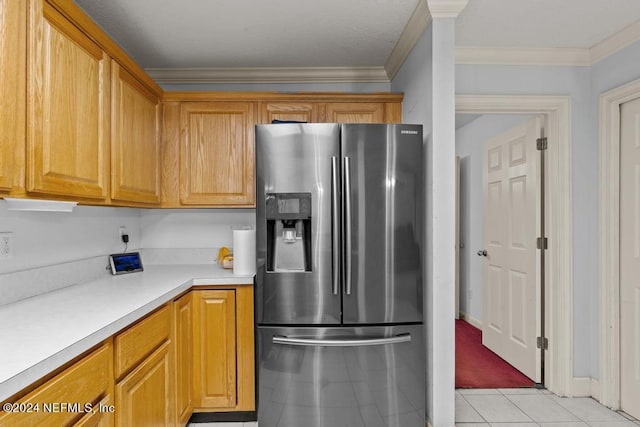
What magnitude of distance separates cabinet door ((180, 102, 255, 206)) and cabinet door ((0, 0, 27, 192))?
1.35m

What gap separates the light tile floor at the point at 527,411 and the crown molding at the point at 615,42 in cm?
238

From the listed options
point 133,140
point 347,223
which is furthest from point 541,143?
point 133,140

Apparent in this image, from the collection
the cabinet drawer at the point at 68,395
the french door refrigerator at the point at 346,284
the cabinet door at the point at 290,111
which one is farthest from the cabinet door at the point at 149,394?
the cabinet door at the point at 290,111

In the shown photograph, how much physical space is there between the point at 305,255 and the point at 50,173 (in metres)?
1.25

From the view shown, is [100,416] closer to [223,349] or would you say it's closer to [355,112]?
[223,349]

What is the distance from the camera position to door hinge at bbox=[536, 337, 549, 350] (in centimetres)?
276

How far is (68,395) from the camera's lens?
1.09 metres

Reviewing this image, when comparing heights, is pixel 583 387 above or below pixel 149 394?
below

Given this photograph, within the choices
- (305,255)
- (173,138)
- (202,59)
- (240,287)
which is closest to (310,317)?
(305,255)

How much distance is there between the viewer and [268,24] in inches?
88.7

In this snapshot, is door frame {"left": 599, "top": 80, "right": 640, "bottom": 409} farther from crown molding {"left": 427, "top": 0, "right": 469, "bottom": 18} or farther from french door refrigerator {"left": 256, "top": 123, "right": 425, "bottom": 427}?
french door refrigerator {"left": 256, "top": 123, "right": 425, "bottom": 427}

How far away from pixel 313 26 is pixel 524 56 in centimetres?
156

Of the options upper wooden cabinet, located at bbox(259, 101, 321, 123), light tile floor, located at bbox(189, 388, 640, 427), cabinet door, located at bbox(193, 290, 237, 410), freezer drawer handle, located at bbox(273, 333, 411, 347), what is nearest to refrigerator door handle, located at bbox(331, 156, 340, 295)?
freezer drawer handle, located at bbox(273, 333, 411, 347)

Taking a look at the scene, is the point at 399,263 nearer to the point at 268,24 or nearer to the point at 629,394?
the point at 268,24
